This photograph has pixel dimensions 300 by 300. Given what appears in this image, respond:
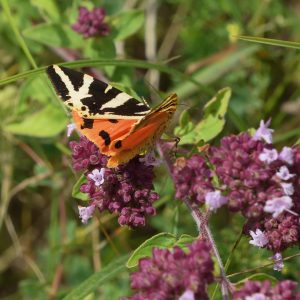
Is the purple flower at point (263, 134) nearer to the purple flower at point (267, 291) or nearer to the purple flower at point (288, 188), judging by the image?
the purple flower at point (288, 188)

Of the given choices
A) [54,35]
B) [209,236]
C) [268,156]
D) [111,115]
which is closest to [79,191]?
[111,115]

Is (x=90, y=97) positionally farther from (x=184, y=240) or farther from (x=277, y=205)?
(x=277, y=205)

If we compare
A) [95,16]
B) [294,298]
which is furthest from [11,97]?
[294,298]

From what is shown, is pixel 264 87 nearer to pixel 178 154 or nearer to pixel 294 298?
pixel 178 154

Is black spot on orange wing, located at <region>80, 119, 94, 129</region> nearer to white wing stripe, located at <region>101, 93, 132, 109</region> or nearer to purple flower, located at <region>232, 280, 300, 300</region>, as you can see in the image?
white wing stripe, located at <region>101, 93, 132, 109</region>

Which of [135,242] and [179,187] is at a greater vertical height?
[179,187]

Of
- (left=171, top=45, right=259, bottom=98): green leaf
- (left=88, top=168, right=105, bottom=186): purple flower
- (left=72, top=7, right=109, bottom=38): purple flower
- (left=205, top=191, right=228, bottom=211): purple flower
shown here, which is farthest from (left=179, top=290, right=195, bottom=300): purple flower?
(left=171, top=45, right=259, bottom=98): green leaf
